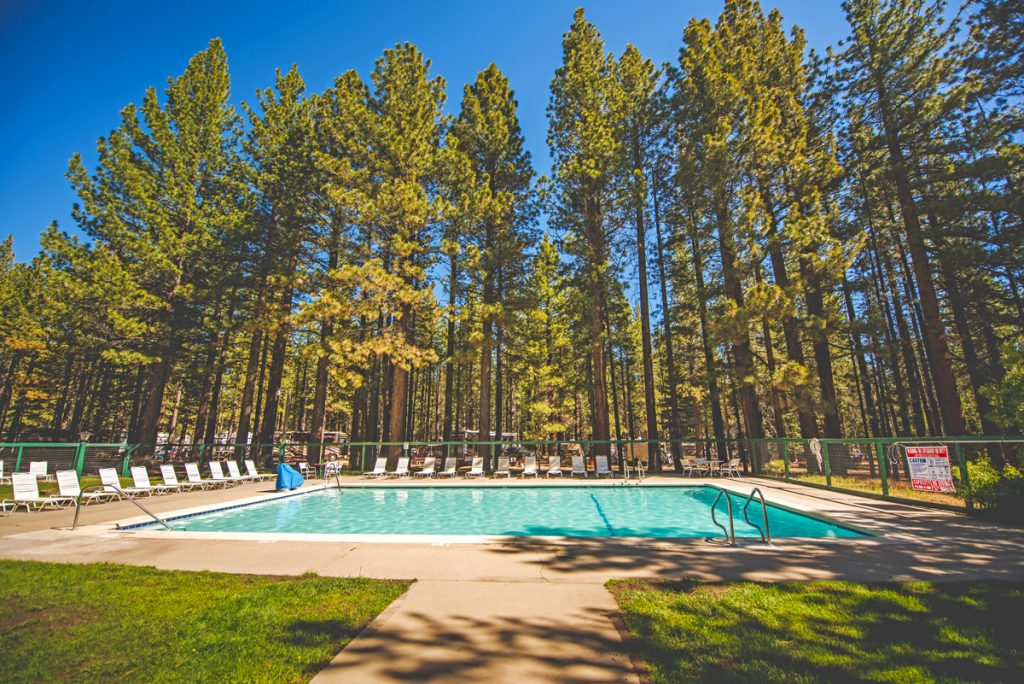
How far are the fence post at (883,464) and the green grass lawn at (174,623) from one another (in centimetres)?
1195

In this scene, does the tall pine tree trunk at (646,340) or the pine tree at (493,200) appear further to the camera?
the pine tree at (493,200)

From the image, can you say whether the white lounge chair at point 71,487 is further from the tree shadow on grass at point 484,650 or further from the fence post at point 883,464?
the fence post at point 883,464

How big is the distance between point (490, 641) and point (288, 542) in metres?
5.04

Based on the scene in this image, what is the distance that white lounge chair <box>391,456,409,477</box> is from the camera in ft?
61.9

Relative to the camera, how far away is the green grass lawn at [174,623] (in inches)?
109

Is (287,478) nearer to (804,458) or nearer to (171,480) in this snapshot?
(171,480)

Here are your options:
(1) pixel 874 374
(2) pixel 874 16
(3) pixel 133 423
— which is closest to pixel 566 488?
(2) pixel 874 16

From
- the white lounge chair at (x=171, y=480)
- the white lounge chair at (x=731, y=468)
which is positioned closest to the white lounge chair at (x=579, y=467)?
the white lounge chair at (x=731, y=468)

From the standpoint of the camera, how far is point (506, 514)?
1180 centimetres

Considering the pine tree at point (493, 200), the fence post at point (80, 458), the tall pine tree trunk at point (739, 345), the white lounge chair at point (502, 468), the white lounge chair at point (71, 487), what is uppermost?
the pine tree at point (493, 200)

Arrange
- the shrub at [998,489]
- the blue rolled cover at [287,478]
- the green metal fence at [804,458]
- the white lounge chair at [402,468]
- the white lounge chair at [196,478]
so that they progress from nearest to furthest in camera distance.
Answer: the shrub at [998,489] → the green metal fence at [804,458] → the blue rolled cover at [287,478] → the white lounge chair at [196,478] → the white lounge chair at [402,468]

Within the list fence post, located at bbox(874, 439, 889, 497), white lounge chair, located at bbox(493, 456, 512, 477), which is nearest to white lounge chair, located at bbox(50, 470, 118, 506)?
white lounge chair, located at bbox(493, 456, 512, 477)

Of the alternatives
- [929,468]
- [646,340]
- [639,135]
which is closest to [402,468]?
[646,340]

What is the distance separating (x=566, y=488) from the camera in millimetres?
15930
